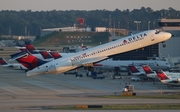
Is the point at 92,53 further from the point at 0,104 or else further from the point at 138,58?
the point at 138,58

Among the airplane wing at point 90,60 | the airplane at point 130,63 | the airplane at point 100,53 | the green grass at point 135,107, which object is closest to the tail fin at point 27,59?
the airplane at point 100,53

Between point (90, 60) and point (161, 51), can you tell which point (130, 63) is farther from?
point (90, 60)

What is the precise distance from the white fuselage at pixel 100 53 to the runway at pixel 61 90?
438cm

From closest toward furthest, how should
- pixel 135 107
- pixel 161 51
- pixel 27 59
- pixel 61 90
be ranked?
pixel 135 107 < pixel 27 59 < pixel 61 90 < pixel 161 51

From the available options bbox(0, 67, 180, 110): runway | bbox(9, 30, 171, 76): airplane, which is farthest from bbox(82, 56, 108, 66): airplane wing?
bbox(0, 67, 180, 110): runway

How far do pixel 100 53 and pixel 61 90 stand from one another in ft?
47.5

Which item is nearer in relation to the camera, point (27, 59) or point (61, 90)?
point (27, 59)

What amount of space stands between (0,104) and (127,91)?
2558cm

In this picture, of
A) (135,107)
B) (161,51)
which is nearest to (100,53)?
(135,107)

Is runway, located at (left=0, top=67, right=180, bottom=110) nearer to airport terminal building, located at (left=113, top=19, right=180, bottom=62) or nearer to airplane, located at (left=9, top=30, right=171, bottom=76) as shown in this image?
airplane, located at (left=9, top=30, right=171, bottom=76)

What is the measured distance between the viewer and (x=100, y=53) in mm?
95500

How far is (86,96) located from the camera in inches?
3760

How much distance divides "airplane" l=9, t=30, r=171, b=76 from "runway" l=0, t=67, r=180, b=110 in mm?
4360

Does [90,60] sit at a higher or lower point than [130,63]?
higher
